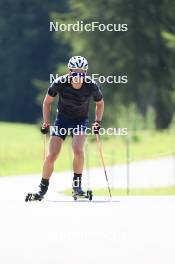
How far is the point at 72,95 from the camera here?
46.6 ft

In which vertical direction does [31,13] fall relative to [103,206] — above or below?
above

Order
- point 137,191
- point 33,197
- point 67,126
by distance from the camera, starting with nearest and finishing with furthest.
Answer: point 67,126 < point 33,197 < point 137,191

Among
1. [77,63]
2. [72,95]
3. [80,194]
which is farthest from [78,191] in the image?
[77,63]

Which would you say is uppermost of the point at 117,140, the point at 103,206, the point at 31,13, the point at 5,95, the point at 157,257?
the point at 31,13

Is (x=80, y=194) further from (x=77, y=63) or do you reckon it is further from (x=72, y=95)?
(x=77, y=63)

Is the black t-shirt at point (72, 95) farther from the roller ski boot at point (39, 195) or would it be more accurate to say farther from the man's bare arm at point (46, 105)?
the roller ski boot at point (39, 195)

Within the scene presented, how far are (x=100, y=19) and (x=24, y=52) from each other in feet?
151

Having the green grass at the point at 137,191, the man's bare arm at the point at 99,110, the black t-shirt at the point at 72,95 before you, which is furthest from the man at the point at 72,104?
the green grass at the point at 137,191

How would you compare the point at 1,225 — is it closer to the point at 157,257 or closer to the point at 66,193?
the point at 157,257

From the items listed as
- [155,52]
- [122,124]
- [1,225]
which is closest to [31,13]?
[155,52]

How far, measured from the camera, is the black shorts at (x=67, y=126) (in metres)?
14.3

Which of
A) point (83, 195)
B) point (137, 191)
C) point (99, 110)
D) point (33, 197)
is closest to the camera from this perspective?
point (33, 197)

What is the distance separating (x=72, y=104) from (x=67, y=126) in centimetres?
30

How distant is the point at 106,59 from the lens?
172ft
